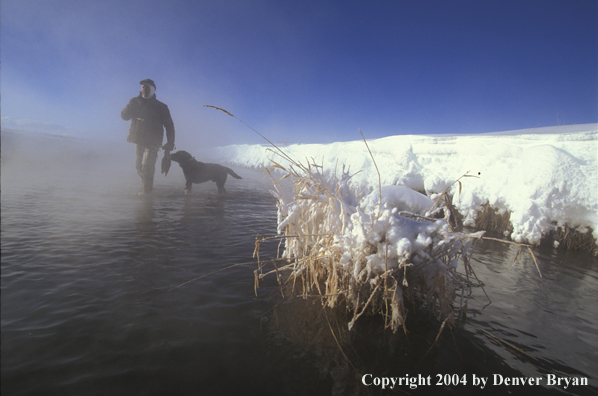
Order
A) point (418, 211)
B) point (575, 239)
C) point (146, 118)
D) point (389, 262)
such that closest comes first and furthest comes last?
point (389, 262), point (418, 211), point (575, 239), point (146, 118)

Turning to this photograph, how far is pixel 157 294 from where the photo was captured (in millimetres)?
2592

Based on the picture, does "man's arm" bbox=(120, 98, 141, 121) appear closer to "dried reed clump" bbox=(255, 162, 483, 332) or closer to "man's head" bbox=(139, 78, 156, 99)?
"man's head" bbox=(139, 78, 156, 99)

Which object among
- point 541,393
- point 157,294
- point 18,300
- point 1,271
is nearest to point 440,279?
point 541,393

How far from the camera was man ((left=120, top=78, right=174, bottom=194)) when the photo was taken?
698 cm

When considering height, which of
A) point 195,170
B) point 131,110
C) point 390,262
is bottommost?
point 390,262

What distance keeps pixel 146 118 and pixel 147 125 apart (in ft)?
0.64

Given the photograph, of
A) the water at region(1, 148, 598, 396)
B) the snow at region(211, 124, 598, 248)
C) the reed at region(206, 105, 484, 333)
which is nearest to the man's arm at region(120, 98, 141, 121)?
the water at region(1, 148, 598, 396)

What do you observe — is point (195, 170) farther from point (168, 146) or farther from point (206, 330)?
point (206, 330)

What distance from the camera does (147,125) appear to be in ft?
23.7

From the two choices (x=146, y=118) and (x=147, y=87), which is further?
(x=146, y=118)

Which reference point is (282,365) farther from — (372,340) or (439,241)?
(439,241)

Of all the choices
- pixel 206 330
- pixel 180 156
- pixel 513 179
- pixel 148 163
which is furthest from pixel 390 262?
pixel 513 179

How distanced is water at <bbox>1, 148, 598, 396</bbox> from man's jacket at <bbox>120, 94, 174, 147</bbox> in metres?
3.71

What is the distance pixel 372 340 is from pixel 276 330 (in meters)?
0.86
